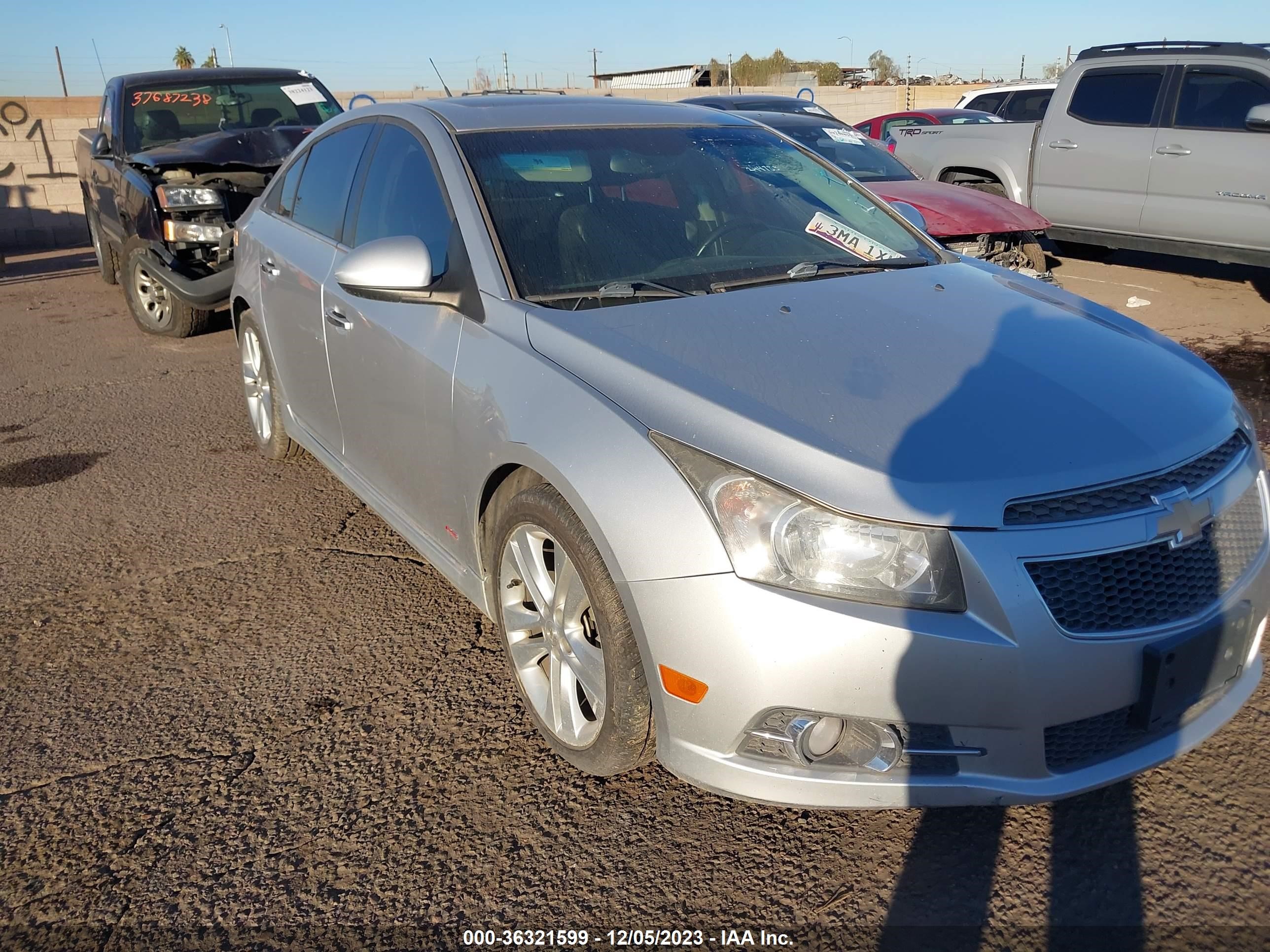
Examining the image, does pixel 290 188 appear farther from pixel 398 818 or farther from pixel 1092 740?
pixel 1092 740

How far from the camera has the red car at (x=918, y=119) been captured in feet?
39.0

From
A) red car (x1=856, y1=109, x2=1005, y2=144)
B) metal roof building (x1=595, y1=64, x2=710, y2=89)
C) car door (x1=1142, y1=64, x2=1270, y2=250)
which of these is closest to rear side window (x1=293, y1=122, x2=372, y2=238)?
car door (x1=1142, y1=64, x2=1270, y2=250)

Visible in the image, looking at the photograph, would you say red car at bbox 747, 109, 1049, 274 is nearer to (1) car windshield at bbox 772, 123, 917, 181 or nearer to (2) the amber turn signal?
(1) car windshield at bbox 772, 123, 917, 181

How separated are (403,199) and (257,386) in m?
1.94

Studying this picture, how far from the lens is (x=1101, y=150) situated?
9078 mm

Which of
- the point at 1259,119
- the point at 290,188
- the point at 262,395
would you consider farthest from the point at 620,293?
the point at 1259,119

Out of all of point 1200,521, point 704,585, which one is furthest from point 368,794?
point 1200,521

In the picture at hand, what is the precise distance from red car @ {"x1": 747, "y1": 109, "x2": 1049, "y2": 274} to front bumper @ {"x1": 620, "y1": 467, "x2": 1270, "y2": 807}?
4.71 meters

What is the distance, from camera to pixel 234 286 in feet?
16.5

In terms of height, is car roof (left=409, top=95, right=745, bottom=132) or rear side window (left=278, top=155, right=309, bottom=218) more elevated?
car roof (left=409, top=95, right=745, bottom=132)

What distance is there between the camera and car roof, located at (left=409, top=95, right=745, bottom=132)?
139 inches

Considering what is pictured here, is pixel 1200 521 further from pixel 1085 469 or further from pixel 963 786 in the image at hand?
pixel 963 786

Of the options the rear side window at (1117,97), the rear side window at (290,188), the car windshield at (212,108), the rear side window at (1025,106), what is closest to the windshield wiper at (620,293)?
the rear side window at (290,188)

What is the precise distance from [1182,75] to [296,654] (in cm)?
872
